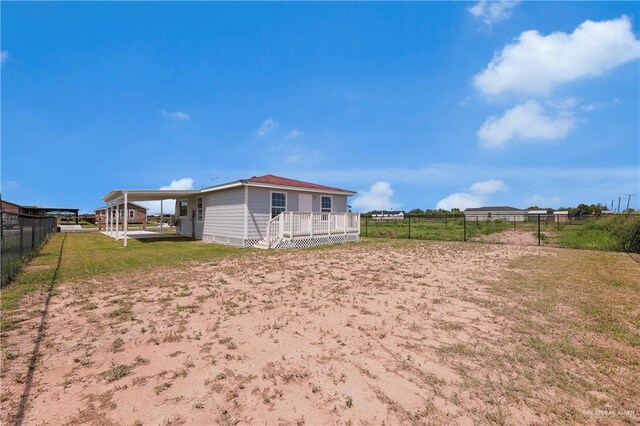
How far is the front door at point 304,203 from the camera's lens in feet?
48.7

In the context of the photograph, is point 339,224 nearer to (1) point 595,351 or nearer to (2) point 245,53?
(2) point 245,53

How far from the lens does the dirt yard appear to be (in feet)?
7.39

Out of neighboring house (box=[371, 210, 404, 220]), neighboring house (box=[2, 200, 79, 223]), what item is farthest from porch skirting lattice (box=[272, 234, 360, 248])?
neighboring house (box=[2, 200, 79, 223])

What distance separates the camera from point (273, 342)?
3430 millimetres

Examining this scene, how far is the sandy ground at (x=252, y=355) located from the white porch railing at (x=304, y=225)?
6483 millimetres

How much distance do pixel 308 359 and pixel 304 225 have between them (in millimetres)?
10375

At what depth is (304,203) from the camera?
15000mm

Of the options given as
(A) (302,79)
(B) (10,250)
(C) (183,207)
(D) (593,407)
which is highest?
(A) (302,79)

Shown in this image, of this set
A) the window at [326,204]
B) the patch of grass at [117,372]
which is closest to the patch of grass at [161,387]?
the patch of grass at [117,372]

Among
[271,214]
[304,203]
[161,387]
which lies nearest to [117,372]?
[161,387]

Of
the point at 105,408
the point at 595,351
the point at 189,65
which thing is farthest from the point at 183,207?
the point at 595,351

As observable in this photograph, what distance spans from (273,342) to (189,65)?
13573mm

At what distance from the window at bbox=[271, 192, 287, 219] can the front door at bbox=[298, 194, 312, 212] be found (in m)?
0.85

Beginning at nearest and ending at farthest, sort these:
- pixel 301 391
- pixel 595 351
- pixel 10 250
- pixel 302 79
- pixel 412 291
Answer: pixel 301 391, pixel 595 351, pixel 412 291, pixel 10 250, pixel 302 79
